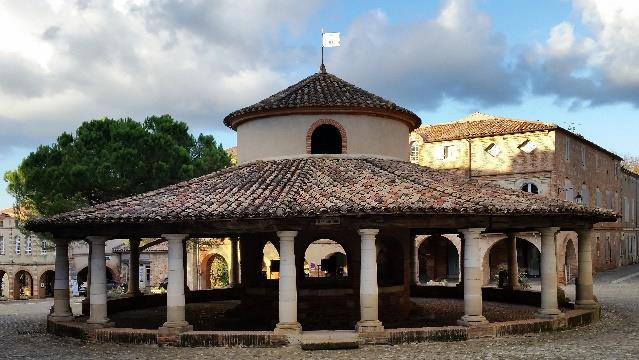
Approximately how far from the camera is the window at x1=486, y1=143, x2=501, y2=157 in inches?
1810

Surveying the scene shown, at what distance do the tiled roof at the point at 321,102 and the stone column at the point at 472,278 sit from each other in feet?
18.4

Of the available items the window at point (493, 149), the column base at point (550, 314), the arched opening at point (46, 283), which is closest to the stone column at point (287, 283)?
the column base at point (550, 314)

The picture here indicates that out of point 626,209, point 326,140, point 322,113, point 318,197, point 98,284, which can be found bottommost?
point 98,284

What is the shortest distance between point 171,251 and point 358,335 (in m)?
5.23

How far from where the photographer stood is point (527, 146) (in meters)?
44.8

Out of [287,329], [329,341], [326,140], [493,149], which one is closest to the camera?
[329,341]

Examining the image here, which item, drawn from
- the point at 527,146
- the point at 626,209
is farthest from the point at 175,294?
the point at 626,209

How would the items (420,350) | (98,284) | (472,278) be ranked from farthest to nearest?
(98,284) < (472,278) < (420,350)

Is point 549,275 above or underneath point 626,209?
underneath

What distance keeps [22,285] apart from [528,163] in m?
50.4

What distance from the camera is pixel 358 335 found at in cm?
1719

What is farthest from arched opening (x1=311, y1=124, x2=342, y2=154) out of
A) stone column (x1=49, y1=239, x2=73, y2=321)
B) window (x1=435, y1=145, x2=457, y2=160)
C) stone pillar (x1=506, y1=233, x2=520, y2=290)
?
window (x1=435, y1=145, x2=457, y2=160)

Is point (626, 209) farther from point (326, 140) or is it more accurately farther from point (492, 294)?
point (326, 140)

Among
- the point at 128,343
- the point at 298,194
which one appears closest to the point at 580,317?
the point at 298,194
